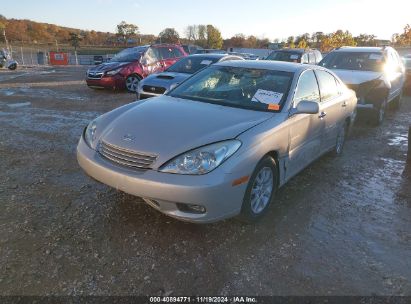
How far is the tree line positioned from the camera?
2035 inches

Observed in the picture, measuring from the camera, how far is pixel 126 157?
2.99 meters

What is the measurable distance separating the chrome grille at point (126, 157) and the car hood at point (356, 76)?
6.22m

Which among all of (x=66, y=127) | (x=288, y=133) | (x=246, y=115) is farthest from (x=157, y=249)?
(x=66, y=127)

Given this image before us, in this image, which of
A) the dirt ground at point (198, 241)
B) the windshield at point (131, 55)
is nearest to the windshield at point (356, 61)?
the dirt ground at point (198, 241)

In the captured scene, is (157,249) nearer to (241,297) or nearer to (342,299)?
(241,297)

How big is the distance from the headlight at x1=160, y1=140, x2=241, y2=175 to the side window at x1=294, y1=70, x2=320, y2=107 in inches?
54.2

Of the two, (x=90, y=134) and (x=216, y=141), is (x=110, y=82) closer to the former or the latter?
(x=90, y=134)

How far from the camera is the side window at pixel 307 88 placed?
3.95 metres

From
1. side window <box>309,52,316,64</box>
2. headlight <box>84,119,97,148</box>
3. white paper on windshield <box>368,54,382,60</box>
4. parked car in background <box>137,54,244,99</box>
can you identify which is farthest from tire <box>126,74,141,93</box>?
headlight <box>84,119,97,148</box>

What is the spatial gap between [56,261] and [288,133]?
2477 mm

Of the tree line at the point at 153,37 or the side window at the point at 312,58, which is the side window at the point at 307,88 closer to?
the side window at the point at 312,58

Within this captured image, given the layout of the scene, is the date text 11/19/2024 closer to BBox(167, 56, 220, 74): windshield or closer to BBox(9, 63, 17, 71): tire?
BBox(167, 56, 220, 74): windshield

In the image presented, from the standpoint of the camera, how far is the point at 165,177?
109 inches

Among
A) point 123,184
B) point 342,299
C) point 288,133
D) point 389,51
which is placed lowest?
point 342,299
